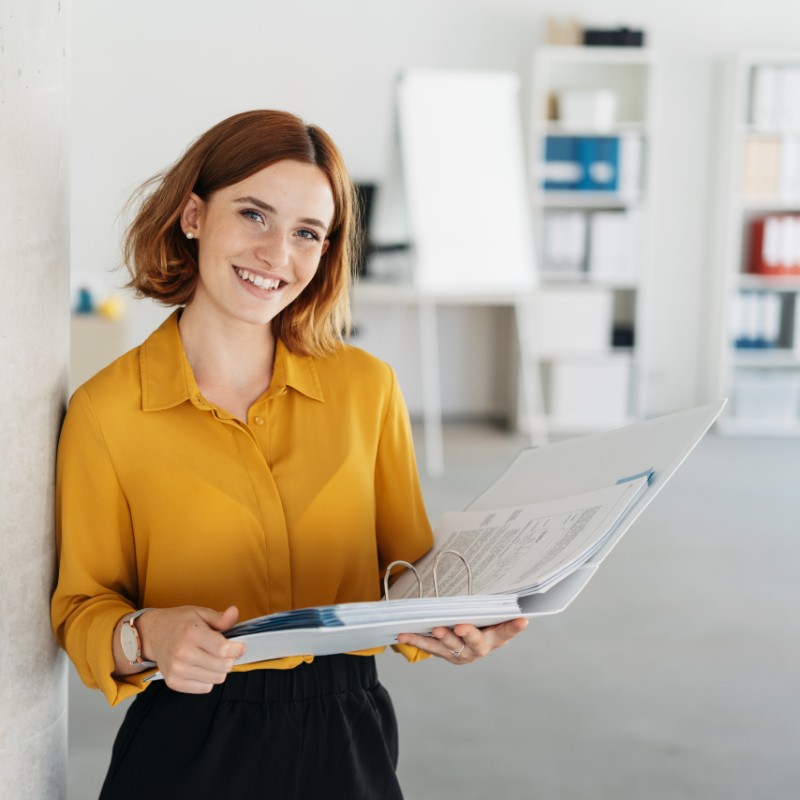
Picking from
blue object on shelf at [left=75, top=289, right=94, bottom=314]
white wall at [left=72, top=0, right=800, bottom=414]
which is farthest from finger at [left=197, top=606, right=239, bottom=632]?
white wall at [left=72, top=0, right=800, bottom=414]

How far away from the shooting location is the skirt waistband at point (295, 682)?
3.87 feet

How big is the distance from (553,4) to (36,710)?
5628 mm

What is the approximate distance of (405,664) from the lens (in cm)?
286

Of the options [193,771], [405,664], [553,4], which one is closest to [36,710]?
[193,771]

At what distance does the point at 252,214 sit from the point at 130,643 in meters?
0.47

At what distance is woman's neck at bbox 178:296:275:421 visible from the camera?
1228 millimetres

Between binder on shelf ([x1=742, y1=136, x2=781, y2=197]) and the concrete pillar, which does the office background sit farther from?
the concrete pillar

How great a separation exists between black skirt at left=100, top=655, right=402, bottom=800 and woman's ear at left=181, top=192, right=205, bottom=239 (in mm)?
500

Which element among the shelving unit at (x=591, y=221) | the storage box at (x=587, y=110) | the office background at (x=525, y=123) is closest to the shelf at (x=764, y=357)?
the office background at (x=525, y=123)

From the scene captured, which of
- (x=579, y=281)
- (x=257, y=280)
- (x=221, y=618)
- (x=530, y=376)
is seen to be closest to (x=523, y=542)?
(x=221, y=618)

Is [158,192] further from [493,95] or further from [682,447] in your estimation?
[493,95]

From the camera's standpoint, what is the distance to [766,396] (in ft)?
19.8

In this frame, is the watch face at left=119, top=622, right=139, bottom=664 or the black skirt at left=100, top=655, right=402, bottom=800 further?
the black skirt at left=100, top=655, right=402, bottom=800

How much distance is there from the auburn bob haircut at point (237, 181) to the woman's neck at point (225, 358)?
0.17ft
